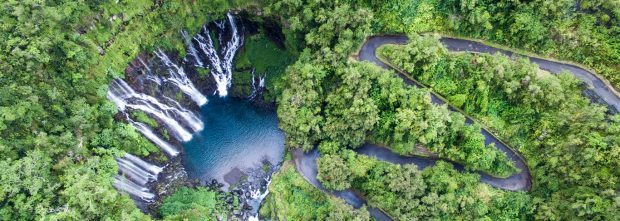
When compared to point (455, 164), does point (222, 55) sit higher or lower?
higher

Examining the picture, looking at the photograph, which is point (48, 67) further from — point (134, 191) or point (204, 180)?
point (204, 180)

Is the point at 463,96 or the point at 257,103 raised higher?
the point at 463,96

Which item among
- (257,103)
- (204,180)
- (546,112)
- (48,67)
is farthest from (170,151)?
(546,112)

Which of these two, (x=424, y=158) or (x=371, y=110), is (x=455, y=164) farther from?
(x=371, y=110)

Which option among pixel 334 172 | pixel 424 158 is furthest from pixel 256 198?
pixel 424 158

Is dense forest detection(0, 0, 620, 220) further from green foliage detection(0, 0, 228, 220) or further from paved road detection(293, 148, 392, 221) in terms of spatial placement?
paved road detection(293, 148, 392, 221)

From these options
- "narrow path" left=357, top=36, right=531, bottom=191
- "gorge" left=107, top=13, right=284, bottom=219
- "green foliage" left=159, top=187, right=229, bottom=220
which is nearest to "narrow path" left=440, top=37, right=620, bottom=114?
"narrow path" left=357, top=36, right=531, bottom=191
